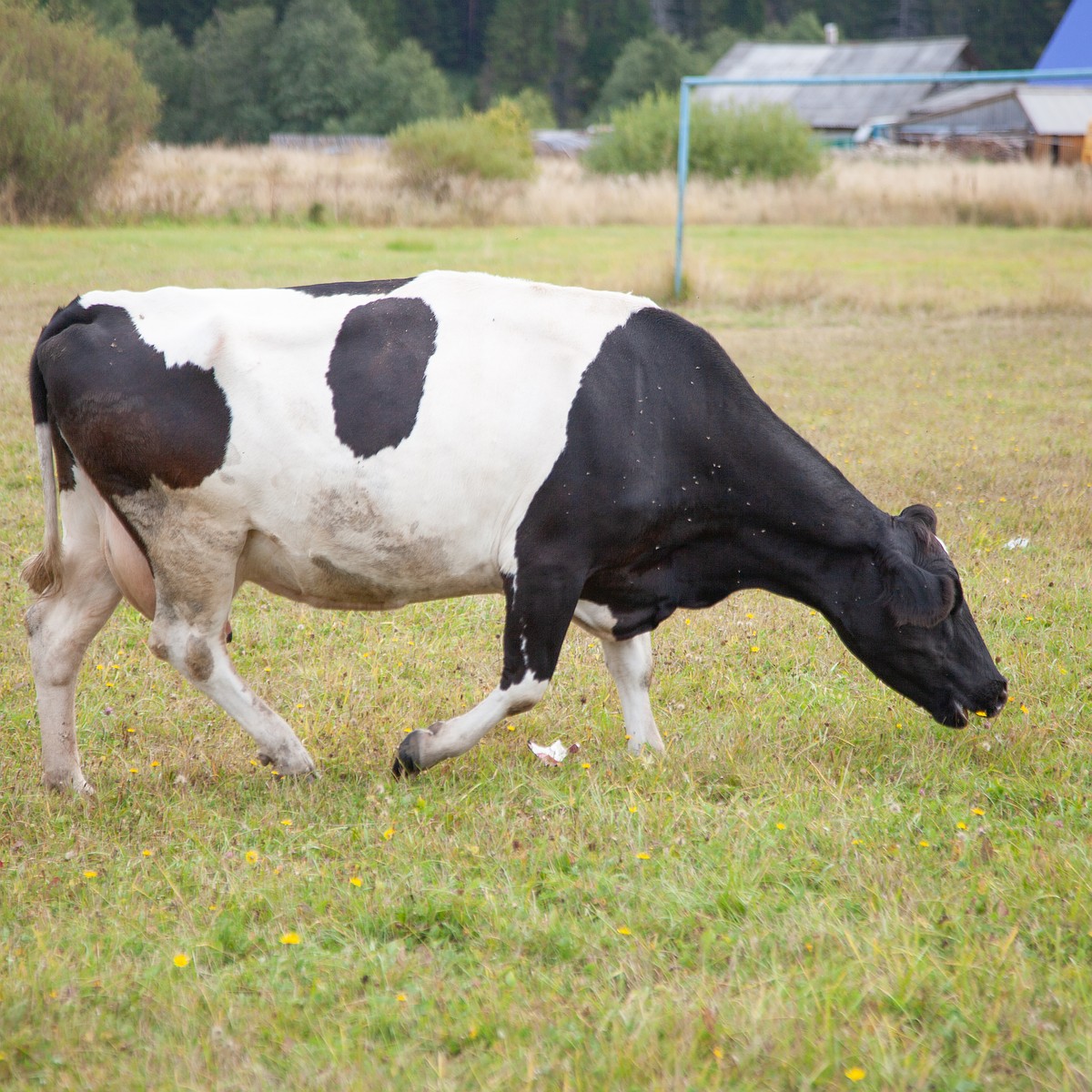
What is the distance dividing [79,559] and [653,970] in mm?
2374

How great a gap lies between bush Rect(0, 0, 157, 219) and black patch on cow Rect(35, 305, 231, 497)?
18.9 metres

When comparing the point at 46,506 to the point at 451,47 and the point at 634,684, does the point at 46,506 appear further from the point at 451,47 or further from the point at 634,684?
the point at 451,47

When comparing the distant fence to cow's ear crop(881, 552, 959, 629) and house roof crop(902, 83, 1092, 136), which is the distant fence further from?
house roof crop(902, 83, 1092, 136)

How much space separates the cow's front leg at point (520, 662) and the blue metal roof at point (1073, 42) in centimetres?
5242

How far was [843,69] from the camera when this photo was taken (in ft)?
184

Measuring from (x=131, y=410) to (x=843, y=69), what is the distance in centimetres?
5846

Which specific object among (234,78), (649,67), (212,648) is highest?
(649,67)

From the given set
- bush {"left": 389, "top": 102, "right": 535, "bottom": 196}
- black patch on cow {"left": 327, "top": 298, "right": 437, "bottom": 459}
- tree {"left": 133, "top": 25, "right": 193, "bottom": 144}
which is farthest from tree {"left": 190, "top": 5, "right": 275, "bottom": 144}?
black patch on cow {"left": 327, "top": 298, "right": 437, "bottom": 459}

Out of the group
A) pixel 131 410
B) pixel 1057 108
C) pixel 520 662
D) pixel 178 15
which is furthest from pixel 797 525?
pixel 178 15

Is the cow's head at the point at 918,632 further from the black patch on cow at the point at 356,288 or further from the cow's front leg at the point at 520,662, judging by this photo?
the black patch on cow at the point at 356,288

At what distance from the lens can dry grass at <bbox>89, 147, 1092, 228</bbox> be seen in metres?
23.5

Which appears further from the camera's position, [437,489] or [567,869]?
[437,489]

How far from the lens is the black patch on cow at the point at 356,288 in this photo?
3999 millimetres

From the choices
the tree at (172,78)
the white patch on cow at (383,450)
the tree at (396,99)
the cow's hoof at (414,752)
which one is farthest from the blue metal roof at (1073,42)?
the cow's hoof at (414,752)
